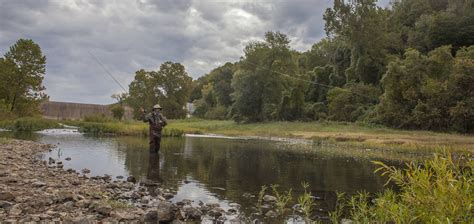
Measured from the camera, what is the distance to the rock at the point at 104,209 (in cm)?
894

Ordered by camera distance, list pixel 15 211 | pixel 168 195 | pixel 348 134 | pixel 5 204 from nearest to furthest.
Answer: pixel 15 211
pixel 5 204
pixel 168 195
pixel 348 134

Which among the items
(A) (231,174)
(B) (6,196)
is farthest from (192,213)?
(A) (231,174)

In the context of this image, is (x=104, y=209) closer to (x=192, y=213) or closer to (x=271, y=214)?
(x=192, y=213)

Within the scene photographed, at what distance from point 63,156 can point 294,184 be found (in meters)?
13.6

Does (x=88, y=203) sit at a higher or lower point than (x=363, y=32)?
lower

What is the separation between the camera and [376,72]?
7331 cm

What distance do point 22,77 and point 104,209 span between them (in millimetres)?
51655

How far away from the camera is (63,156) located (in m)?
22.3

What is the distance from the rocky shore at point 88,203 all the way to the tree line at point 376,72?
144 feet

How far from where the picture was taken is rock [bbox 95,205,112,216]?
8945 mm

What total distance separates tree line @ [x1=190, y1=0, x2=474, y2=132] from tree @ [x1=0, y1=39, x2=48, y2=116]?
35.0m

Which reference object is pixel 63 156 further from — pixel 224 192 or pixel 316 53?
pixel 316 53

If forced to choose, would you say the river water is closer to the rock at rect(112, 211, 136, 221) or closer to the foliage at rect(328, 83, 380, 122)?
the rock at rect(112, 211, 136, 221)

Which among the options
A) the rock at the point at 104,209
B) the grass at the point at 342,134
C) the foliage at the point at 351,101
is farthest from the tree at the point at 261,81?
the rock at the point at 104,209
